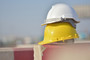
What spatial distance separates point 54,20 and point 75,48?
1279 millimetres

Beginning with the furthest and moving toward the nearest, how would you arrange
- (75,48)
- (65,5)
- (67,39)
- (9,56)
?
(65,5) < (67,39) < (9,56) < (75,48)

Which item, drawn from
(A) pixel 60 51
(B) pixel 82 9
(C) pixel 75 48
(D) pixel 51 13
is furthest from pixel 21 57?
(B) pixel 82 9

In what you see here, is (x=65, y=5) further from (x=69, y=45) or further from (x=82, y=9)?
(x=82, y=9)

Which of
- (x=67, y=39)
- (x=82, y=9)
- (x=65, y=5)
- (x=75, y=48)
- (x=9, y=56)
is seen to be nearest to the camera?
(x=75, y=48)

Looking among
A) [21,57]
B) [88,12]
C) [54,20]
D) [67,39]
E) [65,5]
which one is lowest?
[21,57]

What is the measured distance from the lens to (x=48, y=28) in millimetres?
4406

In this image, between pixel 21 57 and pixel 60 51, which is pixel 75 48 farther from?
pixel 21 57

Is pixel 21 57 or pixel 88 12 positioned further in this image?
pixel 88 12

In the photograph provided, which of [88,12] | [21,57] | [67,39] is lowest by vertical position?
[21,57]

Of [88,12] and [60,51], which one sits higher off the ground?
[88,12]

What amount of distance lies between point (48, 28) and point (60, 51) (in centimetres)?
137

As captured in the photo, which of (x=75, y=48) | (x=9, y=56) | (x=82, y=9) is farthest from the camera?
(x=82, y=9)

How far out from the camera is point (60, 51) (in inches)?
122

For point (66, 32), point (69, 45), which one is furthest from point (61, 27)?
point (69, 45)
